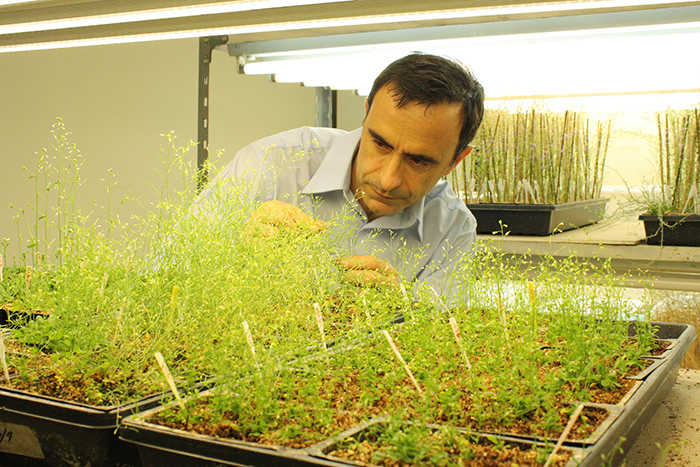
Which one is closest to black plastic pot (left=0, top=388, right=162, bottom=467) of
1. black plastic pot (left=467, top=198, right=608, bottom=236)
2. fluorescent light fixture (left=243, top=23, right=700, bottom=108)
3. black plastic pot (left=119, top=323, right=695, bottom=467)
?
black plastic pot (left=119, top=323, right=695, bottom=467)

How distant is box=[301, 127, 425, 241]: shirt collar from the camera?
76.7 inches

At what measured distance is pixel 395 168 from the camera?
5.45 ft

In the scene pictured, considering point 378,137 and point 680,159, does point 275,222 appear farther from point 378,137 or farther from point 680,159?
point 680,159

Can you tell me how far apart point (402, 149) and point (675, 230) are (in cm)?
108

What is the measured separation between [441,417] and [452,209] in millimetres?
1404

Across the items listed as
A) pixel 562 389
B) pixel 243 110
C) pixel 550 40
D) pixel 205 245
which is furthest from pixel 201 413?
pixel 243 110

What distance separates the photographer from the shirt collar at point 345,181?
1947 millimetres

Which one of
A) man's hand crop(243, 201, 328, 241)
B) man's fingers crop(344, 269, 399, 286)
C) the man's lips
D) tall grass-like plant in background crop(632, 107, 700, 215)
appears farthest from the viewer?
tall grass-like plant in background crop(632, 107, 700, 215)

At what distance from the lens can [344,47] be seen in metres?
1.87

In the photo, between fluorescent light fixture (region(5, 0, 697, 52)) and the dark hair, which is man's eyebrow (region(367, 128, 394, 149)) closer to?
the dark hair

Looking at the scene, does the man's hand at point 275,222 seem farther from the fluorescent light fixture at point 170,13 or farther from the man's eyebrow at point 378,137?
the fluorescent light fixture at point 170,13

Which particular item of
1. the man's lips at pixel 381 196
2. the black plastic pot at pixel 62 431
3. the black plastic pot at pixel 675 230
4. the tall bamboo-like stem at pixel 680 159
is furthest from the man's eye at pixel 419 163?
the tall bamboo-like stem at pixel 680 159

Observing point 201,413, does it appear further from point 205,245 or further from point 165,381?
point 205,245

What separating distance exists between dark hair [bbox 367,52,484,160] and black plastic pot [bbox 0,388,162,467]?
1.08m
